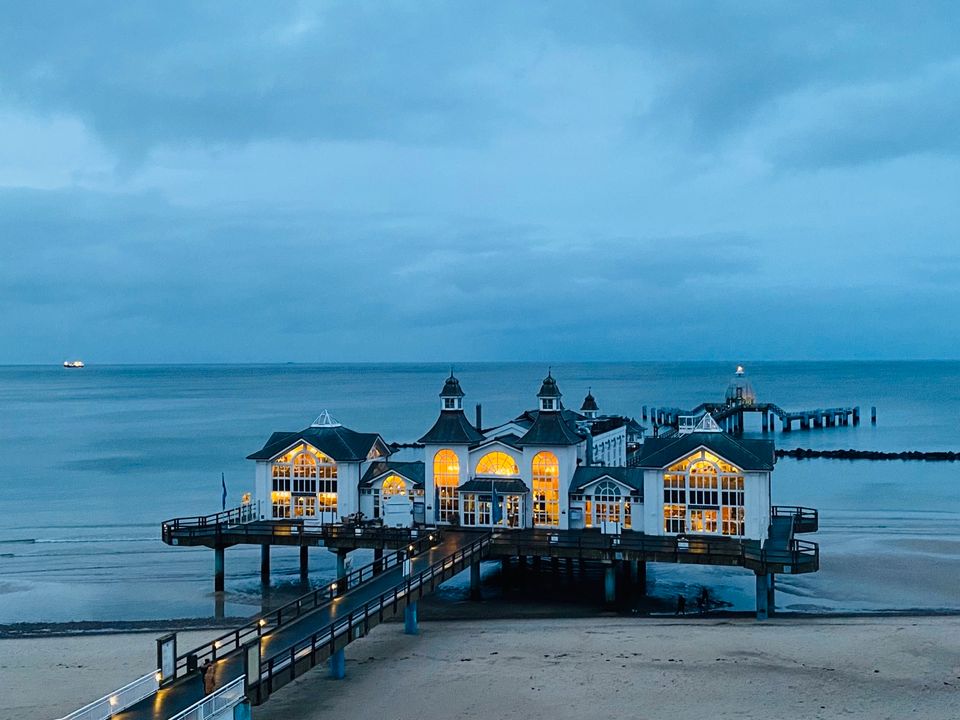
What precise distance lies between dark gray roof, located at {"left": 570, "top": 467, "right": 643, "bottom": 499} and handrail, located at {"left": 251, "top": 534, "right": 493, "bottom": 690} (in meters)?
5.58

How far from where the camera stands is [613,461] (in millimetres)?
50625

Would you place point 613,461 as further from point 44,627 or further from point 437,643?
point 44,627

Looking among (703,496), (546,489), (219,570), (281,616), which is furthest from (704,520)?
(219,570)

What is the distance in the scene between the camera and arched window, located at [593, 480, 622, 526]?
38.3 metres

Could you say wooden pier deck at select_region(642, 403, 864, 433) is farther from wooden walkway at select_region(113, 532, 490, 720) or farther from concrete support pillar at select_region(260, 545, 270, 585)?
wooden walkway at select_region(113, 532, 490, 720)

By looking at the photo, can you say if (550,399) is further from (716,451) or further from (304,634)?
(304,634)

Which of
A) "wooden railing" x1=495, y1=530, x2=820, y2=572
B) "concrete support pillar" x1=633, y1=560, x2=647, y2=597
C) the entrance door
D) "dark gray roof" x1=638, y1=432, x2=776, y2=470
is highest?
"dark gray roof" x1=638, y1=432, x2=776, y2=470

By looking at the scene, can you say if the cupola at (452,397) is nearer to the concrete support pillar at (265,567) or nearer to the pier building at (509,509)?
the pier building at (509,509)

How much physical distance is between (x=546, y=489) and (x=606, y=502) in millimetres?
2511

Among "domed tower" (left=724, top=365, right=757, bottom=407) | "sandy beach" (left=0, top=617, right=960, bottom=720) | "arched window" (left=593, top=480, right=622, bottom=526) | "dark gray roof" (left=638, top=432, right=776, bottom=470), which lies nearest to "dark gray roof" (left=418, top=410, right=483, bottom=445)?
"arched window" (left=593, top=480, right=622, bottom=526)

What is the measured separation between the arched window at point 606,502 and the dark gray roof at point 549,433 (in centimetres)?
217

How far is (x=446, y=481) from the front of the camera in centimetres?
4019

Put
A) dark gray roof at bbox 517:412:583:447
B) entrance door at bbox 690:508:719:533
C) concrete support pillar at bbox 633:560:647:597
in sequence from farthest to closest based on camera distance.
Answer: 1. concrete support pillar at bbox 633:560:647:597
2. dark gray roof at bbox 517:412:583:447
3. entrance door at bbox 690:508:719:533

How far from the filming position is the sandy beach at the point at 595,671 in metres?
23.2
